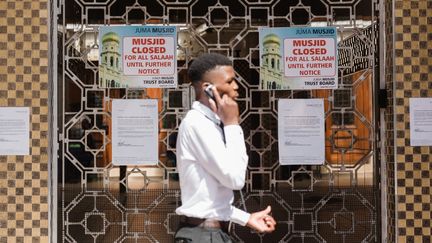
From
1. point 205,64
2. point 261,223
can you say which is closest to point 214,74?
point 205,64

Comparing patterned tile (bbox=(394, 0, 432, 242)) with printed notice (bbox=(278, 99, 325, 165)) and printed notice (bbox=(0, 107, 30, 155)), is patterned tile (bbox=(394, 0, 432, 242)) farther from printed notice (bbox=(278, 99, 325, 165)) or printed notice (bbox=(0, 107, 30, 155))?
printed notice (bbox=(0, 107, 30, 155))

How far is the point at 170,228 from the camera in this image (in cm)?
514

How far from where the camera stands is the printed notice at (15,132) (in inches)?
196

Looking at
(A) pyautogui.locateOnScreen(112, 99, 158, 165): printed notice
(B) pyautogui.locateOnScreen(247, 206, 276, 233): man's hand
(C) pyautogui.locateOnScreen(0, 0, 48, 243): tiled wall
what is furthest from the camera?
(A) pyautogui.locateOnScreen(112, 99, 158, 165): printed notice

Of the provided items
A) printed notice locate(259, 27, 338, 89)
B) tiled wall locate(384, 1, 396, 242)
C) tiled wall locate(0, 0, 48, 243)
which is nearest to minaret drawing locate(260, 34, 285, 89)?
printed notice locate(259, 27, 338, 89)

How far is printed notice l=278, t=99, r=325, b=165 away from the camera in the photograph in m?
5.13

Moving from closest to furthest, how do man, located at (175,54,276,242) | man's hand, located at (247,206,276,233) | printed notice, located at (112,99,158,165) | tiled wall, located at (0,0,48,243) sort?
man, located at (175,54,276,242)
man's hand, located at (247,206,276,233)
tiled wall, located at (0,0,48,243)
printed notice, located at (112,99,158,165)

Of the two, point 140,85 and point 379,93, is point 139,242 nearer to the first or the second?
point 140,85

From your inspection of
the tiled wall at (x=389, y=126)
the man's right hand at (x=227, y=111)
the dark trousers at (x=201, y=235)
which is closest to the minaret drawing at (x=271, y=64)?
the tiled wall at (x=389, y=126)

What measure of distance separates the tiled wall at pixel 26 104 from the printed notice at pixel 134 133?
1.97 ft

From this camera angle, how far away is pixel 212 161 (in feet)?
8.97

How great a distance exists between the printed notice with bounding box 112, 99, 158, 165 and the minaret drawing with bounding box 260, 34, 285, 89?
1.03 m

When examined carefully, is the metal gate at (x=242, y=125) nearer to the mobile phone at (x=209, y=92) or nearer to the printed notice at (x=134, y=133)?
the printed notice at (x=134, y=133)

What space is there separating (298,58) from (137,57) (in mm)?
1420
